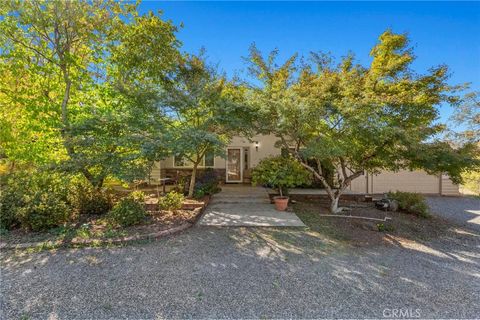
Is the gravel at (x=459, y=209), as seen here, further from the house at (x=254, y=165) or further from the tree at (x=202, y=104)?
the tree at (x=202, y=104)

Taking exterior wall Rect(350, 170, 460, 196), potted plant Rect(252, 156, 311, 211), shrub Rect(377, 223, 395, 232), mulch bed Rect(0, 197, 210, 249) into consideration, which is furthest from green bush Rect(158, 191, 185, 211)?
exterior wall Rect(350, 170, 460, 196)

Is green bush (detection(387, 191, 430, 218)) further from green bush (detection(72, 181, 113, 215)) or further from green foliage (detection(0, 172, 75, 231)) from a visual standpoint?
green foliage (detection(0, 172, 75, 231))

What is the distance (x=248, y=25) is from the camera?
316 inches

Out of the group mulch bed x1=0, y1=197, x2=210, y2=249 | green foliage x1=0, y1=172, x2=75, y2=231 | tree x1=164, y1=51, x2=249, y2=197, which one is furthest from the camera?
tree x1=164, y1=51, x2=249, y2=197

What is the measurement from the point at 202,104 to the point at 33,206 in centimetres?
536

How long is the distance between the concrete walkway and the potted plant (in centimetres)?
47

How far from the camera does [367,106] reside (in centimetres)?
575

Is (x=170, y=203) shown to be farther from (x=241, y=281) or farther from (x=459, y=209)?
(x=459, y=209)

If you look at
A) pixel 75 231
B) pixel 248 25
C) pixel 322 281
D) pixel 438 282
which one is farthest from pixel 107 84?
pixel 438 282

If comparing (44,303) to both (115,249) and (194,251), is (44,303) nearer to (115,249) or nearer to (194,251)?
(115,249)

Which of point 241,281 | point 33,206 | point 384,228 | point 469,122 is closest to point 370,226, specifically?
point 384,228

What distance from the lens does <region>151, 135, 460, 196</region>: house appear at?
12648 mm

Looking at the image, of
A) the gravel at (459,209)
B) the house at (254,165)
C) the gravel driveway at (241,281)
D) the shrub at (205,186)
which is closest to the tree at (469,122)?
the house at (254,165)

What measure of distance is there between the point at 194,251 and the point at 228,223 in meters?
1.89
